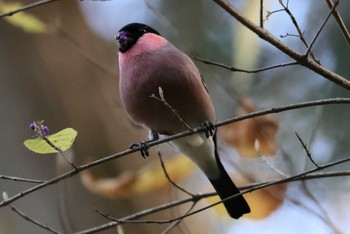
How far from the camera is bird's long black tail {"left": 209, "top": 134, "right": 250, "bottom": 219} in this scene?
79.6 inches

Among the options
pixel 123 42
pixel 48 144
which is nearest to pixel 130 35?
pixel 123 42

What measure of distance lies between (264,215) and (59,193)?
27.0 inches

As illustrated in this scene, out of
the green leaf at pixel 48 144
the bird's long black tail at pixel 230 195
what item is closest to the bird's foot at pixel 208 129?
the bird's long black tail at pixel 230 195

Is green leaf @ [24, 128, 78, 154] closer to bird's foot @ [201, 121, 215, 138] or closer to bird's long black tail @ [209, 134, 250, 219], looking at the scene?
bird's foot @ [201, 121, 215, 138]

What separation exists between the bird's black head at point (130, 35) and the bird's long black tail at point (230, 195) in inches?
20.5

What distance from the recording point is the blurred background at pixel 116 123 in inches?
85.9

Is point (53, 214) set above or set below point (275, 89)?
below

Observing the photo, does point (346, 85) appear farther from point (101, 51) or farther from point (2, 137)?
point (101, 51)

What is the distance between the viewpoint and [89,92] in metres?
2.70

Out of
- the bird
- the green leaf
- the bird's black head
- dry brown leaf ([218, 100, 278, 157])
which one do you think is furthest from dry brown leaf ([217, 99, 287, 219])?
the green leaf

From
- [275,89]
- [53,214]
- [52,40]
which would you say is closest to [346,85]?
[53,214]

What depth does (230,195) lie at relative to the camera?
2055mm

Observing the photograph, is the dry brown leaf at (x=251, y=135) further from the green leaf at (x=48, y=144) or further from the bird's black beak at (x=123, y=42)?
the green leaf at (x=48, y=144)

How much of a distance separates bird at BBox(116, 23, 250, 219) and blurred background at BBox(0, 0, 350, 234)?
0.10m
